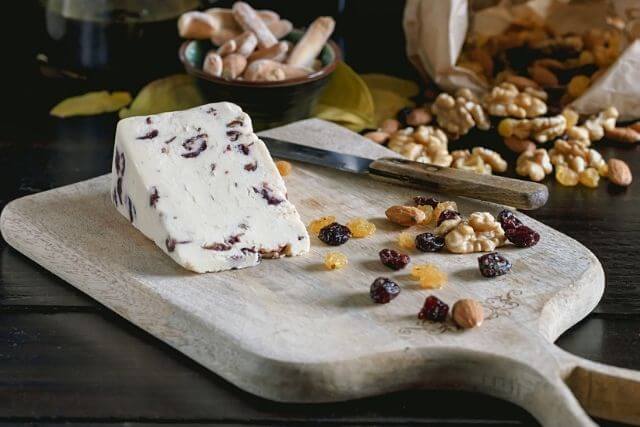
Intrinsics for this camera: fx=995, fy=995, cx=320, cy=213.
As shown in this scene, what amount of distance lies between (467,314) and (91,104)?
1106 mm

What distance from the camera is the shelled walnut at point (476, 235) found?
4.57 feet

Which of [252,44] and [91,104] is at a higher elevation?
[252,44]

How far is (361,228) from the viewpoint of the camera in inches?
57.0

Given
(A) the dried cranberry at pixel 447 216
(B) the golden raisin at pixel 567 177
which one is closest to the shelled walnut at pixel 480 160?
(B) the golden raisin at pixel 567 177

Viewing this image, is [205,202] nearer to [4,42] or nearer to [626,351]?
[626,351]

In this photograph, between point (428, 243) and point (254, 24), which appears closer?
point (428, 243)

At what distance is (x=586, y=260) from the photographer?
1.37 metres

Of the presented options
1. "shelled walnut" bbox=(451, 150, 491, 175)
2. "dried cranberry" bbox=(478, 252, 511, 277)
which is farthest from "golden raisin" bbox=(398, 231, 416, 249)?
"shelled walnut" bbox=(451, 150, 491, 175)

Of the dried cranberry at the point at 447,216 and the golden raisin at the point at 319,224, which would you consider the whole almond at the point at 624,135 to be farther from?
the golden raisin at the point at 319,224

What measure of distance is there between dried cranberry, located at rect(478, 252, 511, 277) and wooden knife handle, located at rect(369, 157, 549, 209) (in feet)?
0.61

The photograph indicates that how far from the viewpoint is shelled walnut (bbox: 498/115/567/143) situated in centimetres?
185

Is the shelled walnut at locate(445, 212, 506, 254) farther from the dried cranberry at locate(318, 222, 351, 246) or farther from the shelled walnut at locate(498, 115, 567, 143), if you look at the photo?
the shelled walnut at locate(498, 115, 567, 143)

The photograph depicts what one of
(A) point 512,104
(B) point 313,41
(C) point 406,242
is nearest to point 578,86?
(A) point 512,104

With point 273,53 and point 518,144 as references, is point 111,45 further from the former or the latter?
point 518,144
